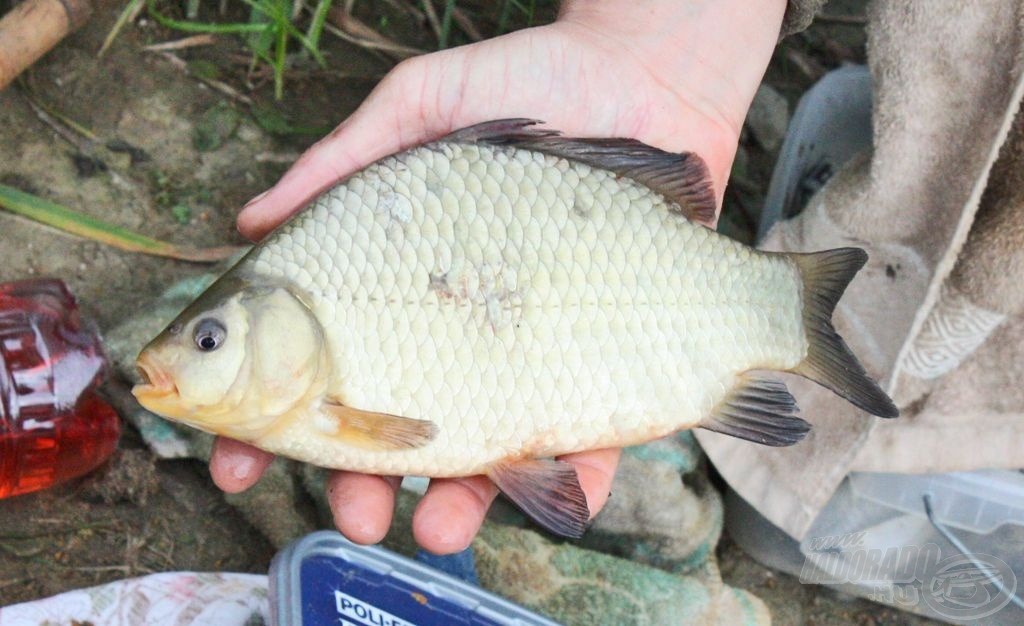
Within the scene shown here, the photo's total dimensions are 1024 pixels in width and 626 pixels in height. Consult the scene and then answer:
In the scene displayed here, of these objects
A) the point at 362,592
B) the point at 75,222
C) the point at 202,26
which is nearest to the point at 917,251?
the point at 362,592

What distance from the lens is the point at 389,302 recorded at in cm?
137

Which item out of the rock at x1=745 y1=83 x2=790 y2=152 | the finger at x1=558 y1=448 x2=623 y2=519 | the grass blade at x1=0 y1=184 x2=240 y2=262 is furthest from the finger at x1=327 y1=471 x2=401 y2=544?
the rock at x1=745 y1=83 x2=790 y2=152

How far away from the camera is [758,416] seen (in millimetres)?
1538

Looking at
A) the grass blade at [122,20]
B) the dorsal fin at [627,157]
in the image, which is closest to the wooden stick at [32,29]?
the grass blade at [122,20]

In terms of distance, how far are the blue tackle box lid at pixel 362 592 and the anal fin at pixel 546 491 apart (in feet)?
1.00

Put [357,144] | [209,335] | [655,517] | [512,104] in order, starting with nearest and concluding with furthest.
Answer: [209,335]
[357,144]
[512,104]
[655,517]

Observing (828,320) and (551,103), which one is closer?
(828,320)

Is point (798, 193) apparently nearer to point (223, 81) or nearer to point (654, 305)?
point (654, 305)

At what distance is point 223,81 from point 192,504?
1.06 m

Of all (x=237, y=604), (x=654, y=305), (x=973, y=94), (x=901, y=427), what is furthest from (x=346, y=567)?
(x=973, y=94)

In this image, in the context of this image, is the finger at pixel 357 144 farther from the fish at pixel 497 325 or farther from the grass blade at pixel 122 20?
the grass blade at pixel 122 20

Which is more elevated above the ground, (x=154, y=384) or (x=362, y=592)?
(x=154, y=384)

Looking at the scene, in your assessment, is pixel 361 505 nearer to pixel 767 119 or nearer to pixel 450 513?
pixel 450 513

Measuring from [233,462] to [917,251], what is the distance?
1417 mm
